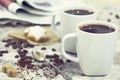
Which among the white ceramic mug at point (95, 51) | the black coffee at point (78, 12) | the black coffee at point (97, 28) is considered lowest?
the white ceramic mug at point (95, 51)

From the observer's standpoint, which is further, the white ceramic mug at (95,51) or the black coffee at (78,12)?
the black coffee at (78,12)

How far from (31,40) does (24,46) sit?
0.09 feet

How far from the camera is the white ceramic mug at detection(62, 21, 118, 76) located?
66 cm

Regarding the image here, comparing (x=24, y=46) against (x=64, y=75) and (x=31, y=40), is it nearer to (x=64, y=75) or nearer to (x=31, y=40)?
(x=31, y=40)

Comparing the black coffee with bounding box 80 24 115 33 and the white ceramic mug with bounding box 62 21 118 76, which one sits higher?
the black coffee with bounding box 80 24 115 33

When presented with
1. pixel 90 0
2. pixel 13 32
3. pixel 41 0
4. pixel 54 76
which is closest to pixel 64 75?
pixel 54 76

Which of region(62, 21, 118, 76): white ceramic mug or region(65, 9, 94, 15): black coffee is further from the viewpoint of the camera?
region(65, 9, 94, 15): black coffee

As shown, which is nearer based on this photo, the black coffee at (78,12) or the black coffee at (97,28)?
the black coffee at (97,28)

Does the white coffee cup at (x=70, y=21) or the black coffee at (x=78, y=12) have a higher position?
the black coffee at (x=78, y=12)

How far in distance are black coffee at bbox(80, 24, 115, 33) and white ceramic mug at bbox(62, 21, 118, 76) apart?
12 millimetres

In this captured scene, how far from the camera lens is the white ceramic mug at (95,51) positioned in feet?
2.18

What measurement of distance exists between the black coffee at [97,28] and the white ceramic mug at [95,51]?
0.01 meters

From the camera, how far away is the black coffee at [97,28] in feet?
2.25

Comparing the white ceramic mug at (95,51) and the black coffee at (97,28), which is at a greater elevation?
the black coffee at (97,28)
